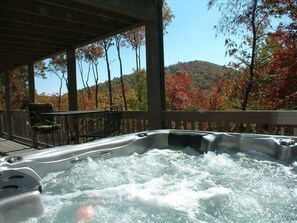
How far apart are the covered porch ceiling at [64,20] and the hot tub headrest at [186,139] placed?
1.86 meters

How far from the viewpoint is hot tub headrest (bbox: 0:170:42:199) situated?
181 centimetres

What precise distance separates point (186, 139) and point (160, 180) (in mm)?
951

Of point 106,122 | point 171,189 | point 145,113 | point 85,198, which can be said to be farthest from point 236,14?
point 85,198

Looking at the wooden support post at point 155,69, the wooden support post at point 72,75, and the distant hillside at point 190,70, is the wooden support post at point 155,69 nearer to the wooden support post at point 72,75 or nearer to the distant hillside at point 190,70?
the wooden support post at point 72,75

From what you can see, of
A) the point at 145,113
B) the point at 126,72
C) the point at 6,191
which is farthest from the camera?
the point at 126,72

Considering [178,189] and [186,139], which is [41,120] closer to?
[186,139]

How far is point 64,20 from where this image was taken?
458 cm

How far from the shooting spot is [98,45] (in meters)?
13.9

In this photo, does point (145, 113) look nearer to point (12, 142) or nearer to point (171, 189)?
point (171, 189)

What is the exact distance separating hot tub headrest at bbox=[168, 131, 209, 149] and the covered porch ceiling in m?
1.86

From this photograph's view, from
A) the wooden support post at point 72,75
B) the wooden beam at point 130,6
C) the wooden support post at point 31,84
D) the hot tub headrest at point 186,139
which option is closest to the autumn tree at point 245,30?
the wooden beam at point 130,6

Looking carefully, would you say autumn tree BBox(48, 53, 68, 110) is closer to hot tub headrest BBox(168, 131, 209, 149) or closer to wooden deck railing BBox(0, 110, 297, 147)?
wooden deck railing BBox(0, 110, 297, 147)

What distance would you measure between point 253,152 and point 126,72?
36.6ft

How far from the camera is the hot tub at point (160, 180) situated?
1.88 m
